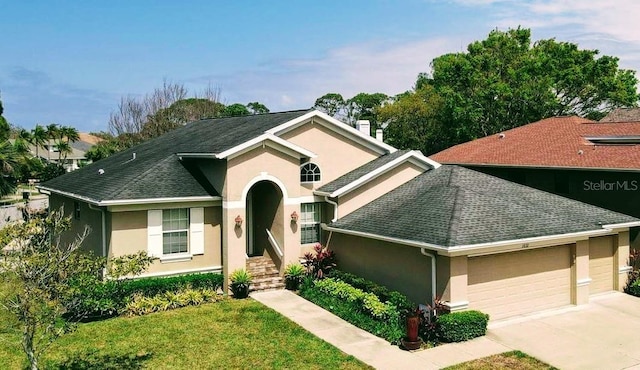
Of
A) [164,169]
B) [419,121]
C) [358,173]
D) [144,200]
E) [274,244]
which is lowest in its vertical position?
[274,244]

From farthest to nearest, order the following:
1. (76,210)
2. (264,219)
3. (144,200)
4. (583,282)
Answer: (76,210) → (264,219) → (144,200) → (583,282)

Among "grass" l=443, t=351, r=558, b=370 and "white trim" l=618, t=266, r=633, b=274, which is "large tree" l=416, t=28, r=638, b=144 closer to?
"white trim" l=618, t=266, r=633, b=274

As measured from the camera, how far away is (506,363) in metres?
12.3

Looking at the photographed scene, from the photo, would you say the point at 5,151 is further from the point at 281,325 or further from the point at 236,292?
the point at 281,325

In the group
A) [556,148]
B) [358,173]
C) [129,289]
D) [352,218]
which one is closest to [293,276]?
[352,218]

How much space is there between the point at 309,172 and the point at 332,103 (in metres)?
64.3

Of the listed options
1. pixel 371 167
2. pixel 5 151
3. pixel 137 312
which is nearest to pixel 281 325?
pixel 137 312

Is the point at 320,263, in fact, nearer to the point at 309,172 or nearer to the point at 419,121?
the point at 309,172

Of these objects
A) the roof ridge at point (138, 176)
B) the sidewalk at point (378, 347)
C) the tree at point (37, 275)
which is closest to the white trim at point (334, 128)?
the roof ridge at point (138, 176)

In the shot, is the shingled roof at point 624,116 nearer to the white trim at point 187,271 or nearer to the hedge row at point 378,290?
the hedge row at point 378,290

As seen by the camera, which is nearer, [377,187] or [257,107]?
[377,187]

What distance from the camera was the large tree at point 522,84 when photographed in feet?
141

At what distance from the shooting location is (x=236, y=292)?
18141 mm

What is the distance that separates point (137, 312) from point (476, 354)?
10.1 metres
